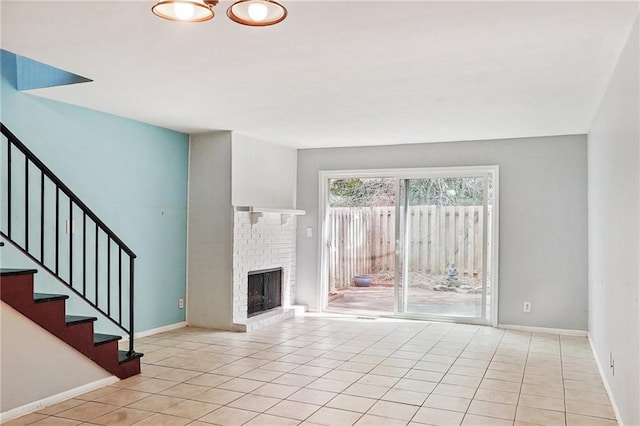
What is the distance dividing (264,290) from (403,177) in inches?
90.2

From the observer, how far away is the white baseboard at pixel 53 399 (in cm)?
310

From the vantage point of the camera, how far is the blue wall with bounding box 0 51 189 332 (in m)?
4.25

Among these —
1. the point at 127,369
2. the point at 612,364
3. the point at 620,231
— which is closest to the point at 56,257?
the point at 127,369

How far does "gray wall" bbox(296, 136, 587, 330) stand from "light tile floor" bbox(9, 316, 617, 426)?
364 millimetres

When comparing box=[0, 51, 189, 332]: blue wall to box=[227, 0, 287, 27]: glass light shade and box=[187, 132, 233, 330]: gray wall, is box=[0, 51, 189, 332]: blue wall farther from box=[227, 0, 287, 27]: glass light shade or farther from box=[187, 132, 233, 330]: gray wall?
box=[227, 0, 287, 27]: glass light shade

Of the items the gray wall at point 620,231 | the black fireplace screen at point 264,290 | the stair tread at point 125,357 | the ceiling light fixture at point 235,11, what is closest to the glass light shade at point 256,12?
the ceiling light fixture at point 235,11

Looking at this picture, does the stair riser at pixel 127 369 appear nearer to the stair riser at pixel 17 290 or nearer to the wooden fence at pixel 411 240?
the stair riser at pixel 17 290

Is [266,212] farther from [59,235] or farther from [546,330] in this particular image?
[546,330]

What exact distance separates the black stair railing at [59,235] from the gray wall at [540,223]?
3.99 meters

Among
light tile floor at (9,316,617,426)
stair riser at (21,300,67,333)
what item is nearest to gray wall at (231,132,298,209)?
light tile floor at (9,316,617,426)

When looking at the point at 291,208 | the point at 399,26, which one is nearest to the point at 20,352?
the point at 399,26

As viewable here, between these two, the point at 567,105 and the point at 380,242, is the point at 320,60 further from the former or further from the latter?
the point at 380,242

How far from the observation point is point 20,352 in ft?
10.3

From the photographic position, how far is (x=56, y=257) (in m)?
3.53
